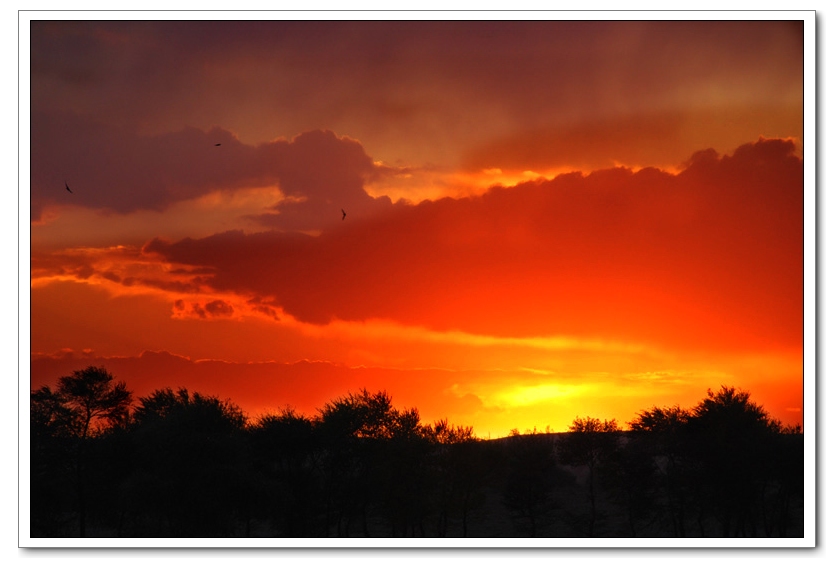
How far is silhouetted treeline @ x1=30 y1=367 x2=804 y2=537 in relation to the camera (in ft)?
43.8

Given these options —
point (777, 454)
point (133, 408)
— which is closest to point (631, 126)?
point (777, 454)

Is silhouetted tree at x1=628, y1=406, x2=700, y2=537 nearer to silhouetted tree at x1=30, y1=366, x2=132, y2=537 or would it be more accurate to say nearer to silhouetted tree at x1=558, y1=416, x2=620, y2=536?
silhouetted tree at x1=558, y1=416, x2=620, y2=536

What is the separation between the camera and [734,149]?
13.5 m

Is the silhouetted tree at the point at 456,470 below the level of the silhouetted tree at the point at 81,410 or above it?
below

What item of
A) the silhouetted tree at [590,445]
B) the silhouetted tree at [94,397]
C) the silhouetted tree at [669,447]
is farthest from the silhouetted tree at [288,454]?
the silhouetted tree at [669,447]

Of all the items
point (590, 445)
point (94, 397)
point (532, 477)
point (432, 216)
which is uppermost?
point (432, 216)

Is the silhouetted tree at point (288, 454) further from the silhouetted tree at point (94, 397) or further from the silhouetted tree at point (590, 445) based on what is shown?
the silhouetted tree at point (590, 445)

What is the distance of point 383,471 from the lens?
1803 cm

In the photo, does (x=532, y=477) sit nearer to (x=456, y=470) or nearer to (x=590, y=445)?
(x=590, y=445)

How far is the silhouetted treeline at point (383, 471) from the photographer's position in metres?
13.3

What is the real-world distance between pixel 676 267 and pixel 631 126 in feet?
7.97

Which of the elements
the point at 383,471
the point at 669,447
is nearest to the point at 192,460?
the point at 383,471

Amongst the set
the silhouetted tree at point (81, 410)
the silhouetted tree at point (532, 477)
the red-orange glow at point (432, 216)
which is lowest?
the silhouetted tree at point (532, 477)
